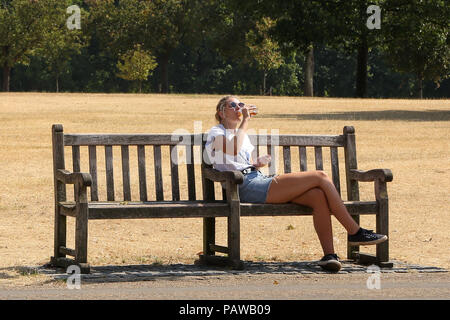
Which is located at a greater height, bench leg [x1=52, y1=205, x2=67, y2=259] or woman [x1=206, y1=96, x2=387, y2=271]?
woman [x1=206, y1=96, x2=387, y2=271]

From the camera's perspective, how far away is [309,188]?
25.5 feet

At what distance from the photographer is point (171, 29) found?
252ft

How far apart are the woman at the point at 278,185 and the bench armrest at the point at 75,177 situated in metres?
1.12

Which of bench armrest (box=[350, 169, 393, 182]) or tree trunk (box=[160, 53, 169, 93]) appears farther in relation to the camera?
tree trunk (box=[160, 53, 169, 93])

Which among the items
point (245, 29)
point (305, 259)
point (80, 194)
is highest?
point (245, 29)

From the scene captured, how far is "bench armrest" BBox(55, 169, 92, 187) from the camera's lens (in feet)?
24.0

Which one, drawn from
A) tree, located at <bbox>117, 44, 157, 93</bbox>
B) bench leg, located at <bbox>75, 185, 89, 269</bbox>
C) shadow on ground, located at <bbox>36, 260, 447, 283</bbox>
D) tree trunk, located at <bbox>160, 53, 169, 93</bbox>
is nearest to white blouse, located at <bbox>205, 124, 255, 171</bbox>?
shadow on ground, located at <bbox>36, 260, 447, 283</bbox>

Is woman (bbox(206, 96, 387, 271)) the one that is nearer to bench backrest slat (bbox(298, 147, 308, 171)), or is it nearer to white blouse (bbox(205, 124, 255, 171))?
white blouse (bbox(205, 124, 255, 171))

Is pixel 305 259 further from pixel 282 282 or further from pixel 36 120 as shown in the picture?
pixel 36 120

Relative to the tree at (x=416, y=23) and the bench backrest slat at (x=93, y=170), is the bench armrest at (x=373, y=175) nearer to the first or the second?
the bench backrest slat at (x=93, y=170)

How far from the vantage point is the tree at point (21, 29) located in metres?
72.3

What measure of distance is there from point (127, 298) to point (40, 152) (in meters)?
13.1
